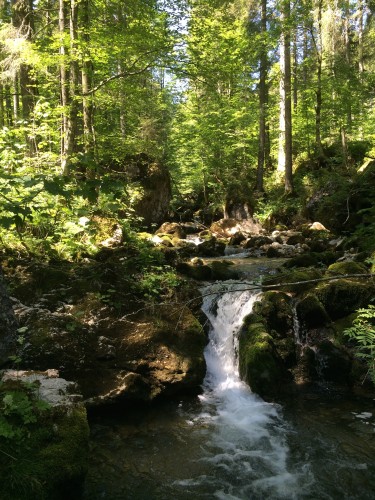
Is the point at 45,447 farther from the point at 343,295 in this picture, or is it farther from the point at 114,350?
the point at 343,295

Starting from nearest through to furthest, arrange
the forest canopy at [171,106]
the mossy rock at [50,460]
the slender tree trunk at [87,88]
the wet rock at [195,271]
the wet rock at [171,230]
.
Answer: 1. the mossy rock at [50,460]
2. the forest canopy at [171,106]
3. the slender tree trunk at [87,88]
4. the wet rock at [195,271]
5. the wet rock at [171,230]

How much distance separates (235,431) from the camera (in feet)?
18.2

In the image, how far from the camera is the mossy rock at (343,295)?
7547 millimetres

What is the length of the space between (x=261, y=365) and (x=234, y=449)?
5.80ft

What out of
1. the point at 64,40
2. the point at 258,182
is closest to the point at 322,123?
the point at 258,182

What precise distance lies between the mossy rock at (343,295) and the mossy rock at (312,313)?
186 millimetres

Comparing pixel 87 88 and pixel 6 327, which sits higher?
pixel 87 88

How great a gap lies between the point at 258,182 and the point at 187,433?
56.0ft

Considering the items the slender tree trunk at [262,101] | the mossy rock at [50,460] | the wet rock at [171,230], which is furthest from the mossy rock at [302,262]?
the slender tree trunk at [262,101]

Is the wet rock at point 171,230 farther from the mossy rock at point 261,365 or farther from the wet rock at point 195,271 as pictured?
the mossy rock at point 261,365

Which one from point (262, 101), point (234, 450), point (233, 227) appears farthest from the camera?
point (262, 101)

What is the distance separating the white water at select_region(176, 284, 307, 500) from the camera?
4.37 metres

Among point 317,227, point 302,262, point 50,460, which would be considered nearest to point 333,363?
point 302,262

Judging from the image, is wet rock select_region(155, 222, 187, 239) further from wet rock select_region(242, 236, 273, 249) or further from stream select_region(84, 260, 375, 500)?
stream select_region(84, 260, 375, 500)
